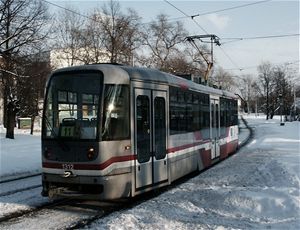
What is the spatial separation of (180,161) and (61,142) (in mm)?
4182

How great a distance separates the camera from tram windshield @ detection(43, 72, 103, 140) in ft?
31.8

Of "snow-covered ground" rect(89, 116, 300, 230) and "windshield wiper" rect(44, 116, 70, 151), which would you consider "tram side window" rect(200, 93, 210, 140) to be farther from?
"windshield wiper" rect(44, 116, 70, 151)

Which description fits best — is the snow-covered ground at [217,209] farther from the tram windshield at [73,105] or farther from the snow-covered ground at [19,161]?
the snow-covered ground at [19,161]

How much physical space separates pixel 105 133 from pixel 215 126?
9.68 m

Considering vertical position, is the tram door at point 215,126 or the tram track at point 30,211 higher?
the tram door at point 215,126

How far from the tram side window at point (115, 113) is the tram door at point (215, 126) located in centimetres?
828

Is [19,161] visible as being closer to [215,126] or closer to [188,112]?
[215,126]

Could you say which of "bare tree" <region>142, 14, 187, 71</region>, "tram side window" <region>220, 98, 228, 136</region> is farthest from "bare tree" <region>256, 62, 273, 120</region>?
"tram side window" <region>220, 98, 228, 136</region>

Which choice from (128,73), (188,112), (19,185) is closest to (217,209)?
(128,73)

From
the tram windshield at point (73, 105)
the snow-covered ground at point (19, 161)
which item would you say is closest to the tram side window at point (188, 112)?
the tram windshield at point (73, 105)

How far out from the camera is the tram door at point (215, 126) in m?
18.0

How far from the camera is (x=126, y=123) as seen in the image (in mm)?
10055

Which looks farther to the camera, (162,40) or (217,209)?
(162,40)

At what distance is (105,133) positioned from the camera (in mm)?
9578
